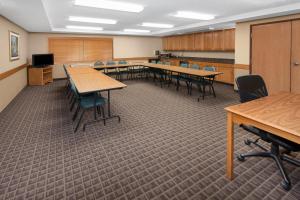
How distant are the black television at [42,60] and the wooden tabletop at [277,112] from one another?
8.13 metres

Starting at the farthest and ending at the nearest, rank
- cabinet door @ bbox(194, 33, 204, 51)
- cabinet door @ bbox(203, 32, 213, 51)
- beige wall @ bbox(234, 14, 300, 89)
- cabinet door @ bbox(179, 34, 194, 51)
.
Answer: cabinet door @ bbox(179, 34, 194, 51) < cabinet door @ bbox(194, 33, 204, 51) < cabinet door @ bbox(203, 32, 213, 51) < beige wall @ bbox(234, 14, 300, 89)

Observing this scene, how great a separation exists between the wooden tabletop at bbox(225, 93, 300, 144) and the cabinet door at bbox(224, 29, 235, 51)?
18.0ft

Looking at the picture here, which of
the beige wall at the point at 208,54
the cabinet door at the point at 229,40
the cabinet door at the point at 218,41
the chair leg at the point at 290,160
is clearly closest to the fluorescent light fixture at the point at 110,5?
the chair leg at the point at 290,160

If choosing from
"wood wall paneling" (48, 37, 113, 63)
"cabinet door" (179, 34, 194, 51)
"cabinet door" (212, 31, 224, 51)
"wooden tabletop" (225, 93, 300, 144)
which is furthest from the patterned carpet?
"cabinet door" (179, 34, 194, 51)

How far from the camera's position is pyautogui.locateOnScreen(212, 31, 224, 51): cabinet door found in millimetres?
7724

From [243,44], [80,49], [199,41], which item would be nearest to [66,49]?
[80,49]

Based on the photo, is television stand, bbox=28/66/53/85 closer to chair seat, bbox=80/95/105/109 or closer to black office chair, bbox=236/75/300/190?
chair seat, bbox=80/95/105/109

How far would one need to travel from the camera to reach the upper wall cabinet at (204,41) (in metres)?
7.46

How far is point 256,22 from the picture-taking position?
18.1 feet

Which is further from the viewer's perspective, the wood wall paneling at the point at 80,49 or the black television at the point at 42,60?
the wood wall paneling at the point at 80,49

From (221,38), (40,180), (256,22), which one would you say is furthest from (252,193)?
A: (221,38)

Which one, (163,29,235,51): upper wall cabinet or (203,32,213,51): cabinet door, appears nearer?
(163,29,235,51): upper wall cabinet

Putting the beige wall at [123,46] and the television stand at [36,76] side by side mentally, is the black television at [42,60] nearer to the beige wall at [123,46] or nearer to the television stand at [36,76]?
the television stand at [36,76]

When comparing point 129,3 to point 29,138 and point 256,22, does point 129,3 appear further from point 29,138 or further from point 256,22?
point 256,22
